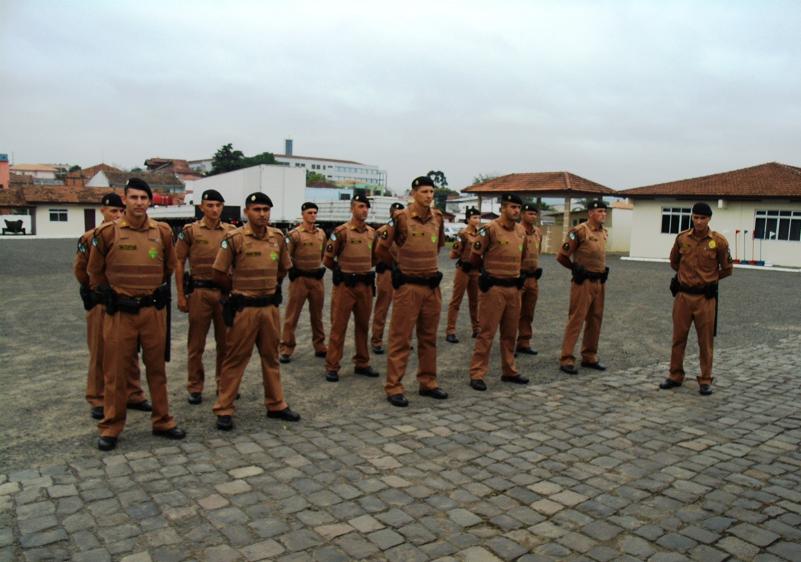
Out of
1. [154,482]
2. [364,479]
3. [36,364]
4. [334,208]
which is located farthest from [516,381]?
[334,208]

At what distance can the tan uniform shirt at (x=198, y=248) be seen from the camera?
6.32m

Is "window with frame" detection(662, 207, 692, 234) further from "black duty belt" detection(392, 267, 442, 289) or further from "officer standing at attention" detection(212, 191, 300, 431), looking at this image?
"officer standing at attention" detection(212, 191, 300, 431)

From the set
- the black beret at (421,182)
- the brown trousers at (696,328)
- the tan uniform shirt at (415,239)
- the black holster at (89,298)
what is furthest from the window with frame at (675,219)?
the black holster at (89,298)

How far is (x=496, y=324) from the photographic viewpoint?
7.04 m

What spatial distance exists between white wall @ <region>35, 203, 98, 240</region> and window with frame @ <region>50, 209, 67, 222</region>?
0.21m

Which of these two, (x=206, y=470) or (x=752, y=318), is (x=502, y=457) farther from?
(x=752, y=318)

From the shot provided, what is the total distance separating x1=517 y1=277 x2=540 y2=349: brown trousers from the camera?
8.84 metres

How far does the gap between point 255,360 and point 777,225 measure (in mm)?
24034

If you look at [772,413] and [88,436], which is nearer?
[88,436]

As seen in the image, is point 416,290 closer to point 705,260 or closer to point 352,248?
point 352,248

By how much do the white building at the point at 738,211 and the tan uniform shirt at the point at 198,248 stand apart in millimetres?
24012

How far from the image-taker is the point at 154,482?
4266 mm

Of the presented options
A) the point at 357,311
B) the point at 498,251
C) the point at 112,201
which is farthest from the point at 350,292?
the point at 112,201

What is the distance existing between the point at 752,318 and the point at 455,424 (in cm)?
893
